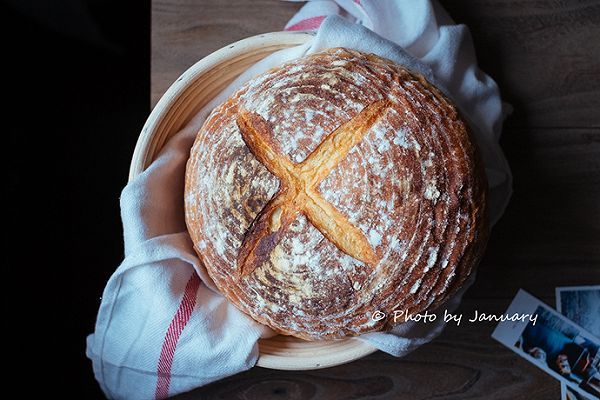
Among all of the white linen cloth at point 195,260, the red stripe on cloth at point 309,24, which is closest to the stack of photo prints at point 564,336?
the white linen cloth at point 195,260

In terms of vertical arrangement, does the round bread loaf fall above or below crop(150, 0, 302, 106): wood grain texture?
below

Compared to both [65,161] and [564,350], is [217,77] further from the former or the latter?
[564,350]

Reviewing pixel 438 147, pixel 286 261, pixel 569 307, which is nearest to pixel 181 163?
pixel 286 261

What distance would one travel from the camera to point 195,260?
3.08ft

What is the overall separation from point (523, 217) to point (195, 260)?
61cm

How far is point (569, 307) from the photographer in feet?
3.85

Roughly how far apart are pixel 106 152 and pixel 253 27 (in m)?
0.55

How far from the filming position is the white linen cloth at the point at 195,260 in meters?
0.92

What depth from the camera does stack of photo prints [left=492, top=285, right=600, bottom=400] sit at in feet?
3.84

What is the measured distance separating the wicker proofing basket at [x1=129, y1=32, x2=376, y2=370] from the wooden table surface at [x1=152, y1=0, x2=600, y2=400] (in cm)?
24

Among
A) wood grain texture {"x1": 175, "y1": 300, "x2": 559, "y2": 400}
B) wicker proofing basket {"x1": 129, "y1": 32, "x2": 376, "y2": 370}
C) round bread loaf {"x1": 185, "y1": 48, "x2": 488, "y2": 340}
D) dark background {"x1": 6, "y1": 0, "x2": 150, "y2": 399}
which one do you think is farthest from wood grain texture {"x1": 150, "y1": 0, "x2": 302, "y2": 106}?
wood grain texture {"x1": 175, "y1": 300, "x2": 559, "y2": 400}

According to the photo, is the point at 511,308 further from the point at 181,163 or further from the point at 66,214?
the point at 66,214

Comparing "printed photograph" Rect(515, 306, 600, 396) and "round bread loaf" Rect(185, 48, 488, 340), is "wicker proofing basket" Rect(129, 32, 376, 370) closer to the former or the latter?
"round bread loaf" Rect(185, 48, 488, 340)

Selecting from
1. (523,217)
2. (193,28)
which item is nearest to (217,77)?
(193,28)
